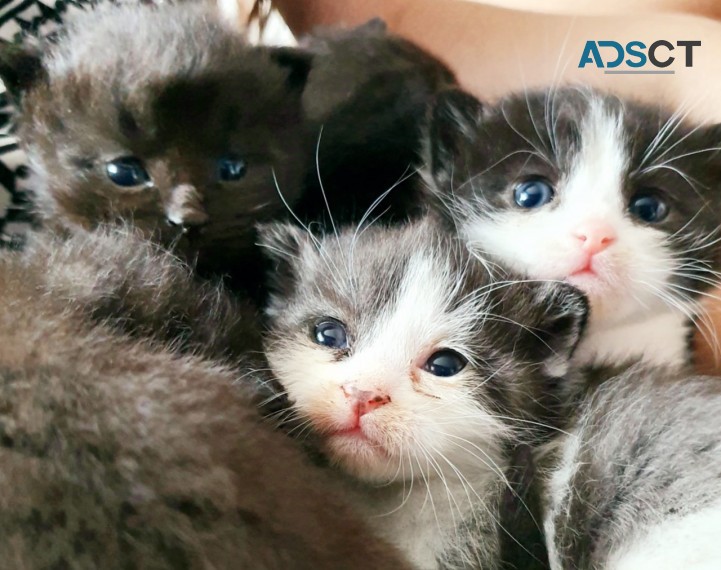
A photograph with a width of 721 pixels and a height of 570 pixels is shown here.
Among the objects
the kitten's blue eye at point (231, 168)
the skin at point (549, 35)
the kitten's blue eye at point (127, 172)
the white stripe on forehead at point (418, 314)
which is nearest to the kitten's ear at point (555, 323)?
the white stripe on forehead at point (418, 314)

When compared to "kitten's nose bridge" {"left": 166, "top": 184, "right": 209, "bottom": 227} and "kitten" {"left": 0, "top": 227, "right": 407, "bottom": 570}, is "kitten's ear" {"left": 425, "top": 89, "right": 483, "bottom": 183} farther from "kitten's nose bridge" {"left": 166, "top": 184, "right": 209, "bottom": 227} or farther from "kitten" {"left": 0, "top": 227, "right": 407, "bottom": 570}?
"kitten" {"left": 0, "top": 227, "right": 407, "bottom": 570}

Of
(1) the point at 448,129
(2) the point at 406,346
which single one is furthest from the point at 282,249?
(1) the point at 448,129

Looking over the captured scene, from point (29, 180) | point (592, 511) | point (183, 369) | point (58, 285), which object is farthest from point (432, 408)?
point (29, 180)

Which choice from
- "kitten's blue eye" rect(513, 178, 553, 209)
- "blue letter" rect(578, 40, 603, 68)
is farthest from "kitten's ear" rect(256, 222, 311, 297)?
"blue letter" rect(578, 40, 603, 68)

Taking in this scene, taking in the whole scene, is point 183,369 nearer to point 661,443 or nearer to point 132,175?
point 132,175

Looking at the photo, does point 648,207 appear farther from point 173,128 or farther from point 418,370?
point 173,128

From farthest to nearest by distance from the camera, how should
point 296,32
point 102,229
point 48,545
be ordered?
point 296,32, point 102,229, point 48,545

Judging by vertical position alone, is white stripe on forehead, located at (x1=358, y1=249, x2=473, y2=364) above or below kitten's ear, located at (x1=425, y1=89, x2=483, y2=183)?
below
